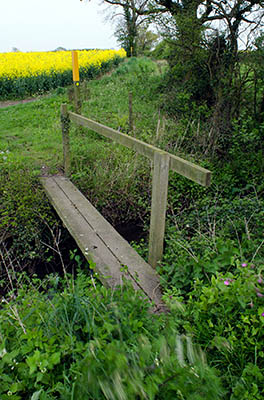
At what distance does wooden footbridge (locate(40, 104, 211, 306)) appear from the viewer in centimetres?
269

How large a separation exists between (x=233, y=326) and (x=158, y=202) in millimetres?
1299

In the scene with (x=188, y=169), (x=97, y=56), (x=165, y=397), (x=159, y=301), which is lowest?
(x=159, y=301)

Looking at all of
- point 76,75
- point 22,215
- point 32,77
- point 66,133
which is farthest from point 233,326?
point 32,77

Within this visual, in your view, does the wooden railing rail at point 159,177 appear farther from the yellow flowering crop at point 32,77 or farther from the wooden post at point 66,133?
the yellow flowering crop at point 32,77

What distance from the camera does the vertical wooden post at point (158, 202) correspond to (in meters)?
2.80

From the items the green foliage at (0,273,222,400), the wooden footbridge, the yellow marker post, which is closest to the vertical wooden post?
the wooden footbridge

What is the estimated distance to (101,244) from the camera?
3488mm

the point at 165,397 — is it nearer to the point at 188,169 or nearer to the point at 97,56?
the point at 188,169

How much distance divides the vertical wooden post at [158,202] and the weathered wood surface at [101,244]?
16 cm

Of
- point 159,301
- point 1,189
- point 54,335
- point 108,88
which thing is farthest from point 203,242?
point 108,88

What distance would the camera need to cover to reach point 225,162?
229 inches

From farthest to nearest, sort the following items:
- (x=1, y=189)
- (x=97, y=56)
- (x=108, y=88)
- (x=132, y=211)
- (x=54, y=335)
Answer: (x=97, y=56)
(x=108, y=88)
(x=132, y=211)
(x=1, y=189)
(x=54, y=335)

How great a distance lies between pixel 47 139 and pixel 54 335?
20.6 ft

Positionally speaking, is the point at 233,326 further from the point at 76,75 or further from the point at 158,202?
the point at 76,75
